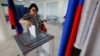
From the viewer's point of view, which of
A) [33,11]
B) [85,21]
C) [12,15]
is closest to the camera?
[85,21]

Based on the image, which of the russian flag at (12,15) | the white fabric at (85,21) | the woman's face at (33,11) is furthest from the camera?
the russian flag at (12,15)

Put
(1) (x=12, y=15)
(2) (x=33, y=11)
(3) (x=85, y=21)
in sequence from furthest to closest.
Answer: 1. (1) (x=12, y=15)
2. (2) (x=33, y=11)
3. (3) (x=85, y=21)

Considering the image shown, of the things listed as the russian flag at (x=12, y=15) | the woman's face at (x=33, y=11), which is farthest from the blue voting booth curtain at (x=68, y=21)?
the russian flag at (x=12, y=15)

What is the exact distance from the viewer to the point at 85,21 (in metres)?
0.34

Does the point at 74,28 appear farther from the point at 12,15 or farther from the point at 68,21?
the point at 12,15

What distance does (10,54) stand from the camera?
1.96m

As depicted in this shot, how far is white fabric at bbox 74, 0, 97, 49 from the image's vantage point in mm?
314

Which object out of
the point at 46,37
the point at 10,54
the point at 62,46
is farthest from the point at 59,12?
the point at 62,46

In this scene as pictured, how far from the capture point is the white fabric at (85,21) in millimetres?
314

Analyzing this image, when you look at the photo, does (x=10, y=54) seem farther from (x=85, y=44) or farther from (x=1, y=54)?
(x=85, y=44)

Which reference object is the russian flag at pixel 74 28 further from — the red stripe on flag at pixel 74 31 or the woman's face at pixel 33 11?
the woman's face at pixel 33 11

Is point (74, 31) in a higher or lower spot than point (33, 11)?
lower

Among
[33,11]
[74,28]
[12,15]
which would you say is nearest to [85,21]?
[74,28]

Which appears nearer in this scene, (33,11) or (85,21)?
(85,21)
